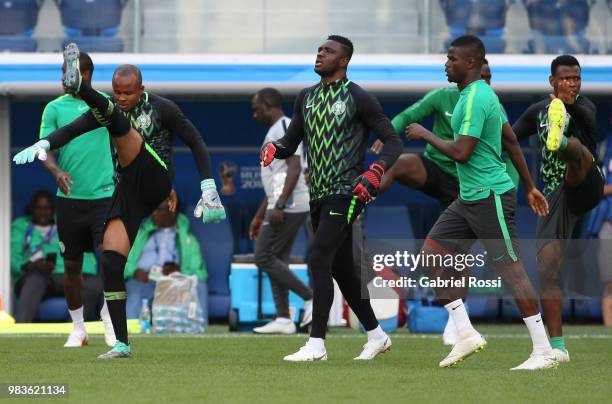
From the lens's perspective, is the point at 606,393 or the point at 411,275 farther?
the point at 411,275

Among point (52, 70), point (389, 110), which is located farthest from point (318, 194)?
point (389, 110)

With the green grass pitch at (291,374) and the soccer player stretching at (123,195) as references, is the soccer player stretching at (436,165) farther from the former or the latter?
the soccer player stretching at (123,195)

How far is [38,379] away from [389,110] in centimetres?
955

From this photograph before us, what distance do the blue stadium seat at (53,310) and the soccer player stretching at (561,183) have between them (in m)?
7.04

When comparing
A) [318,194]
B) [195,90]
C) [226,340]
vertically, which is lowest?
[226,340]

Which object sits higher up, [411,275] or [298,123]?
[298,123]

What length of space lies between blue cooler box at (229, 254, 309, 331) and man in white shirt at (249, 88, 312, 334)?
91 cm

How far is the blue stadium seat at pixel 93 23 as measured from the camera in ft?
49.2

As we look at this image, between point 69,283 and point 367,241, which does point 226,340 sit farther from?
point 367,241

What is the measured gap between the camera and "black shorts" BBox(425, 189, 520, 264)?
7.99 m

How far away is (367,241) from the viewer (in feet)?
50.9

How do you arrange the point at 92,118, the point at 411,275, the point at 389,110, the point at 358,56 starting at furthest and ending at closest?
1. the point at 389,110
2. the point at 358,56
3. the point at 411,275
4. the point at 92,118

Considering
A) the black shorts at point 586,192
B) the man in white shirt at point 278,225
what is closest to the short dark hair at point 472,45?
the black shorts at point 586,192

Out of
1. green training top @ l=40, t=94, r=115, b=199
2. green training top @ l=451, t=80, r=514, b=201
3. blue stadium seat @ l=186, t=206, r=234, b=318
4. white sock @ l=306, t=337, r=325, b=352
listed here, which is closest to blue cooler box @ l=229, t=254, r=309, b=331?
blue stadium seat @ l=186, t=206, r=234, b=318
